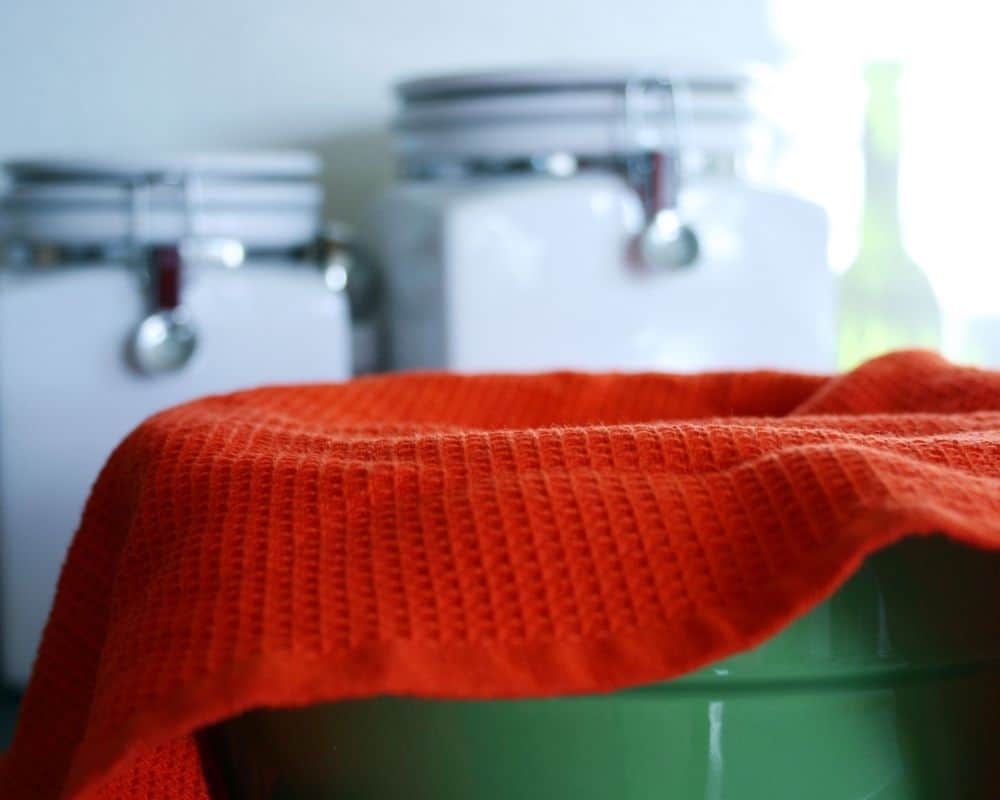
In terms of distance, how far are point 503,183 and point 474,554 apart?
1.48 feet

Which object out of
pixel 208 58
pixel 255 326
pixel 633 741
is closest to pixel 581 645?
pixel 633 741

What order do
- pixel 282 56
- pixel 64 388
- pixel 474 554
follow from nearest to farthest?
pixel 474 554
pixel 64 388
pixel 282 56

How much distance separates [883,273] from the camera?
95cm

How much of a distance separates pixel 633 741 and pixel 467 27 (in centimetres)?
71

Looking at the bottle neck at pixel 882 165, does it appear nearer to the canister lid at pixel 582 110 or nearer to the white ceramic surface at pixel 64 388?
the canister lid at pixel 582 110

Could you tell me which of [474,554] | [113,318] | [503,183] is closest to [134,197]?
[113,318]

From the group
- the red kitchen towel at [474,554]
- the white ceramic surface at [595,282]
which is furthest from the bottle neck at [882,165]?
the red kitchen towel at [474,554]

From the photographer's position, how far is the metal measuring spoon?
665 millimetres

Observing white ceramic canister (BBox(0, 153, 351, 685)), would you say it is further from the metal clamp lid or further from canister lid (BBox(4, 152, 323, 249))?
the metal clamp lid

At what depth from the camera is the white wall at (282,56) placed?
0.83 m

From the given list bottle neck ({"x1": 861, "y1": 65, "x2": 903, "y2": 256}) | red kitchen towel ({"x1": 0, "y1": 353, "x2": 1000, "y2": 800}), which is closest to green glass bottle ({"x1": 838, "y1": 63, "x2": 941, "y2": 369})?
bottle neck ({"x1": 861, "y1": 65, "x2": 903, "y2": 256})

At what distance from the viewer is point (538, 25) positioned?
932 mm

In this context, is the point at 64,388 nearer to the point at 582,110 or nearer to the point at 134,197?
the point at 134,197

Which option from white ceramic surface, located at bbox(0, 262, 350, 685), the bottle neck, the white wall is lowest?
white ceramic surface, located at bbox(0, 262, 350, 685)
